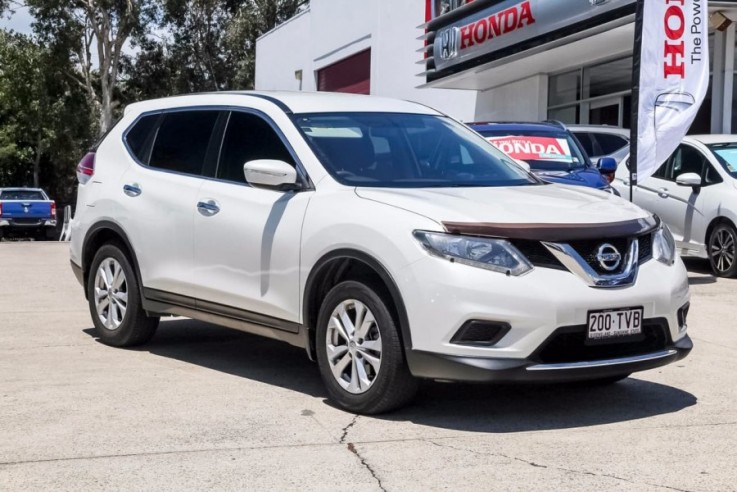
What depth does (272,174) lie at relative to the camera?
6109mm

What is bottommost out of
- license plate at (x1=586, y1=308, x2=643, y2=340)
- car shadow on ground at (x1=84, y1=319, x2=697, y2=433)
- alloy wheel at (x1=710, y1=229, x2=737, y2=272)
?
car shadow on ground at (x1=84, y1=319, x2=697, y2=433)

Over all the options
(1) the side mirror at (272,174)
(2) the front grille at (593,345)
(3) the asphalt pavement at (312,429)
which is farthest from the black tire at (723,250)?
(1) the side mirror at (272,174)

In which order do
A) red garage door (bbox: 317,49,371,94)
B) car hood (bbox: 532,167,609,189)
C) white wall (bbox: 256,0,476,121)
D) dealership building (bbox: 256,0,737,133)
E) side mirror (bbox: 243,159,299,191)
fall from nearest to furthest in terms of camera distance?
1. side mirror (bbox: 243,159,299,191)
2. car hood (bbox: 532,167,609,189)
3. dealership building (bbox: 256,0,737,133)
4. white wall (bbox: 256,0,476,121)
5. red garage door (bbox: 317,49,371,94)

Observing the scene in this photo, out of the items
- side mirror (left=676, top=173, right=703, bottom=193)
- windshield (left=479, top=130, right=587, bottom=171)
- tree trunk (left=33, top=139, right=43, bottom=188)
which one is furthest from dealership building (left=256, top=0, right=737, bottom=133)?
tree trunk (left=33, top=139, right=43, bottom=188)

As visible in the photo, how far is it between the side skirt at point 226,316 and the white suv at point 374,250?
0.04 ft

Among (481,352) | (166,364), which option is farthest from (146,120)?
(481,352)

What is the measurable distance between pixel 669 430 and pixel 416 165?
212cm

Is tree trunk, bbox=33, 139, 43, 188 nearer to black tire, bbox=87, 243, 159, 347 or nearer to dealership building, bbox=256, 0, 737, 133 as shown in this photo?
dealership building, bbox=256, 0, 737, 133

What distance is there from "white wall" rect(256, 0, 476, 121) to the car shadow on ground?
68.8 feet

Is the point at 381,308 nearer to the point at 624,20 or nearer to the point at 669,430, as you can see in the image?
the point at 669,430

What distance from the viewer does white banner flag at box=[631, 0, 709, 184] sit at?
12.5 metres

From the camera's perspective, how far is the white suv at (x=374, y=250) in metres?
5.23

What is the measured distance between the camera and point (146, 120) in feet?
25.9

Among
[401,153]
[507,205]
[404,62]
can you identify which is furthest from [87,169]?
[404,62]
